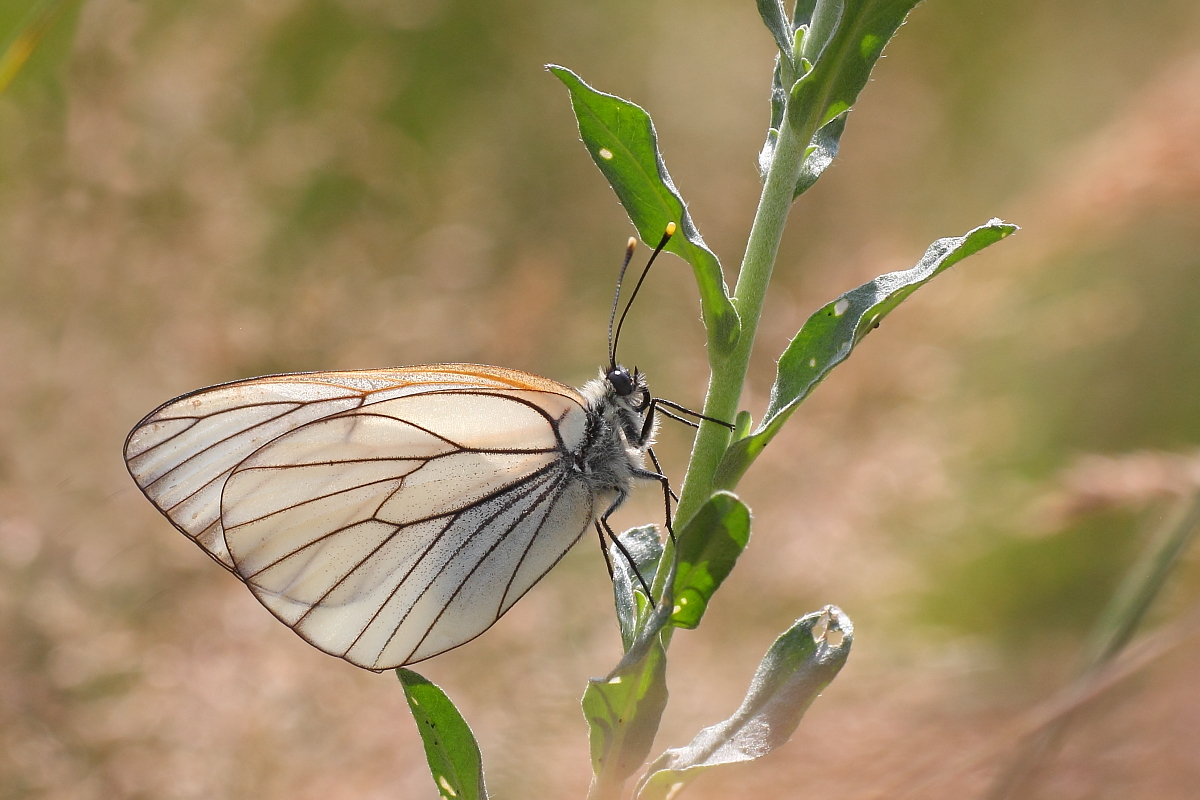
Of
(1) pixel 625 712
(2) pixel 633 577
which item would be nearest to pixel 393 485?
(2) pixel 633 577

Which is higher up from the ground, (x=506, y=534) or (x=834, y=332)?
(x=506, y=534)

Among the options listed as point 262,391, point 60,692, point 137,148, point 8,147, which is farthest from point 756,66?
point 60,692

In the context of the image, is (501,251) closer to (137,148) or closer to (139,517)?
(137,148)

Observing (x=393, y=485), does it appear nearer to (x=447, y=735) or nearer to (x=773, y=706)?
(x=447, y=735)

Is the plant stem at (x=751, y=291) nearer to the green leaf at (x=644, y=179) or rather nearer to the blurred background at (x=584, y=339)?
the green leaf at (x=644, y=179)

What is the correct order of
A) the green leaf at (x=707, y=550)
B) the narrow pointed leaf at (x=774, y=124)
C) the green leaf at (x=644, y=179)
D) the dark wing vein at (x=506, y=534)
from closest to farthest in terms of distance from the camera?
the green leaf at (x=707, y=550) → the green leaf at (x=644, y=179) → the narrow pointed leaf at (x=774, y=124) → the dark wing vein at (x=506, y=534)

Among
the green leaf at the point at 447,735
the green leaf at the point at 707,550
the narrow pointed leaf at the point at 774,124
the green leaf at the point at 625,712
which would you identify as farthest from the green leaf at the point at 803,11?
the green leaf at the point at 447,735
